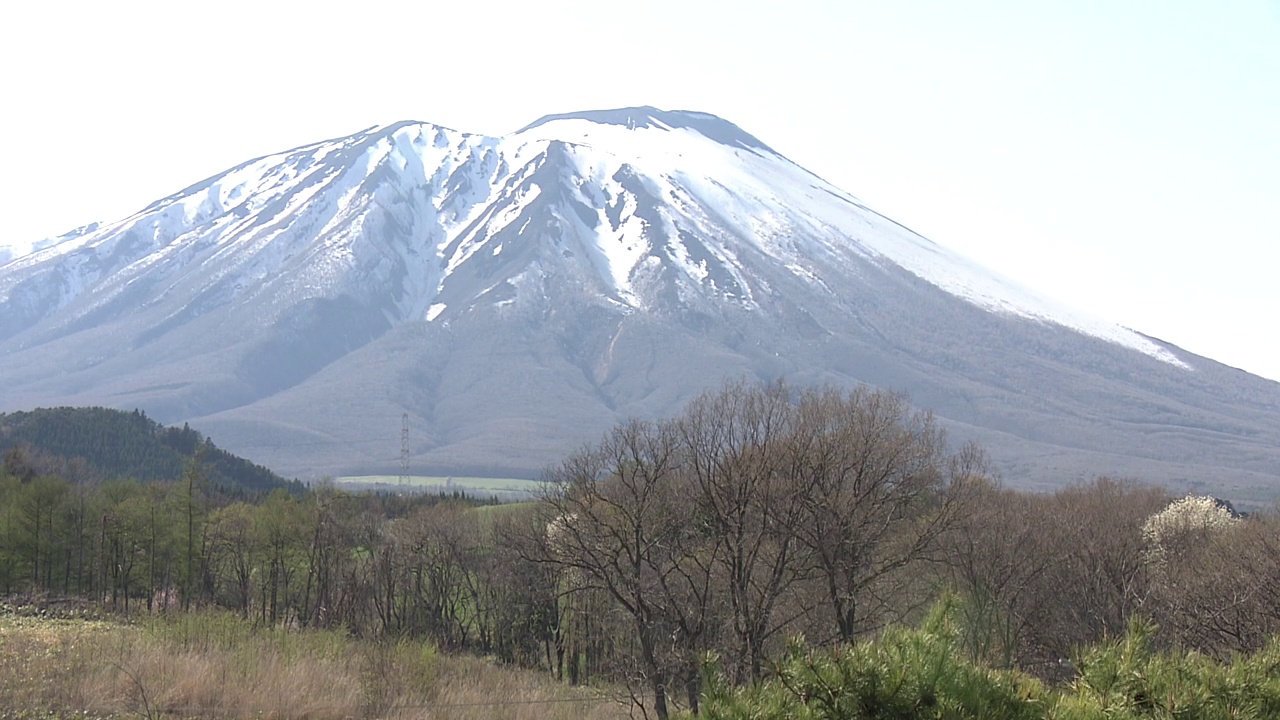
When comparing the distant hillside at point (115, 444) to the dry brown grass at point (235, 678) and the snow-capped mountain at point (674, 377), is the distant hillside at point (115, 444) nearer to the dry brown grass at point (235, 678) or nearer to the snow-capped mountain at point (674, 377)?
the dry brown grass at point (235, 678)

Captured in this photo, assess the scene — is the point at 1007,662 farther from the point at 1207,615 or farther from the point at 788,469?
the point at 788,469

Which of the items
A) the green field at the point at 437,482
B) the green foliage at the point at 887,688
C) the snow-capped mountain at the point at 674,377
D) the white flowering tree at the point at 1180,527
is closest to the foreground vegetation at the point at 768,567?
the green foliage at the point at 887,688

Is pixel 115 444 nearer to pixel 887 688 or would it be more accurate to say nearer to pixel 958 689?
pixel 887 688

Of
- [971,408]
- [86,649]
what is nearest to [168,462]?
[86,649]

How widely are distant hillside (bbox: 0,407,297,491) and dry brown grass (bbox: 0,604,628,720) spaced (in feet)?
167

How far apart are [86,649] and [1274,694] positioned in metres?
12.9

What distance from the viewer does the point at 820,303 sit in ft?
611

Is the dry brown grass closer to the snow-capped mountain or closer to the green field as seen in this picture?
the green field

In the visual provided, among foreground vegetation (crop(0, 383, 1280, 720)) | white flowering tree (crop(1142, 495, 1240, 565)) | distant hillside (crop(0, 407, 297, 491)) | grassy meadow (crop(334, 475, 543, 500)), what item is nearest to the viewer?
foreground vegetation (crop(0, 383, 1280, 720))

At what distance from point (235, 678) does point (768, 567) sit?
1180cm

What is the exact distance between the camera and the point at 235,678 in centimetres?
1283

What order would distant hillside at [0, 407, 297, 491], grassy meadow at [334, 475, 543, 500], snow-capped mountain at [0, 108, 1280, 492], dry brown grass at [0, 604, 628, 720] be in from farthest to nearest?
snow-capped mountain at [0, 108, 1280, 492]
grassy meadow at [334, 475, 543, 500]
distant hillside at [0, 407, 297, 491]
dry brown grass at [0, 604, 628, 720]

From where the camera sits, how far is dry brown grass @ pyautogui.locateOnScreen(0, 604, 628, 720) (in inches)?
471

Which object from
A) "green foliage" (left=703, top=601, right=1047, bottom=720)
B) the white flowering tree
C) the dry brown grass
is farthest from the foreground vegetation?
the dry brown grass
